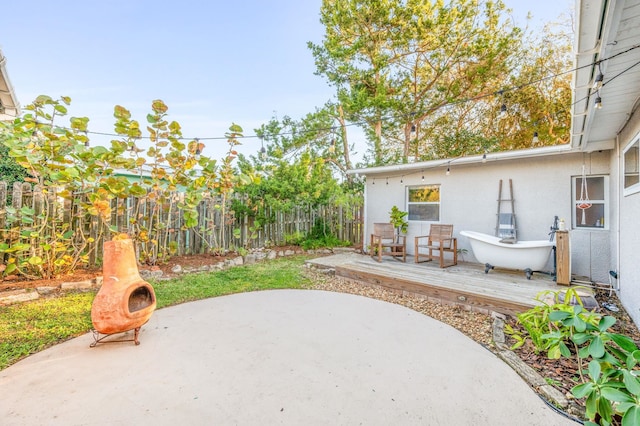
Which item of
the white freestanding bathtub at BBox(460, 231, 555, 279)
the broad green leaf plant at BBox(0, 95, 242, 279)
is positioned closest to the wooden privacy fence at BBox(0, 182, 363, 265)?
the broad green leaf plant at BBox(0, 95, 242, 279)

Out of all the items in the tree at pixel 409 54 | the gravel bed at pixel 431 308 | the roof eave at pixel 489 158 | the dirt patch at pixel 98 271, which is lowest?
the gravel bed at pixel 431 308

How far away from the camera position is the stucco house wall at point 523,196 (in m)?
4.98

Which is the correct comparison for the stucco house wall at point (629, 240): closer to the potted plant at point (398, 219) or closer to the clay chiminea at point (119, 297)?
the potted plant at point (398, 219)

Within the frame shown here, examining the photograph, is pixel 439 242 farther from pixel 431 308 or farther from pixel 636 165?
pixel 636 165

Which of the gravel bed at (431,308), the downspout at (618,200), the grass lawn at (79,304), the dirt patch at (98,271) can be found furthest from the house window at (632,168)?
the dirt patch at (98,271)

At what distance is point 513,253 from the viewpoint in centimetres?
490

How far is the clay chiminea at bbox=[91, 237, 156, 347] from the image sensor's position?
8.25 ft

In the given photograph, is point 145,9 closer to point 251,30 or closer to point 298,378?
point 251,30

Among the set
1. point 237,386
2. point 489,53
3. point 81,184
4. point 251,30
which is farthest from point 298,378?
point 489,53

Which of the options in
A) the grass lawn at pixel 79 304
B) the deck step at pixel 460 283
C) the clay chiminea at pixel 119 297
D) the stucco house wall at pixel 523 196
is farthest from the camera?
the stucco house wall at pixel 523 196

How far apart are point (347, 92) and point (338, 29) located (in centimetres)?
251

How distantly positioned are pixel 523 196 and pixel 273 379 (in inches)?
232

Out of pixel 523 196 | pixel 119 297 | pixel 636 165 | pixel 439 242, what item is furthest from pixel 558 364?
pixel 523 196

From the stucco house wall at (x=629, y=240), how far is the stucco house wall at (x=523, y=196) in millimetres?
833
